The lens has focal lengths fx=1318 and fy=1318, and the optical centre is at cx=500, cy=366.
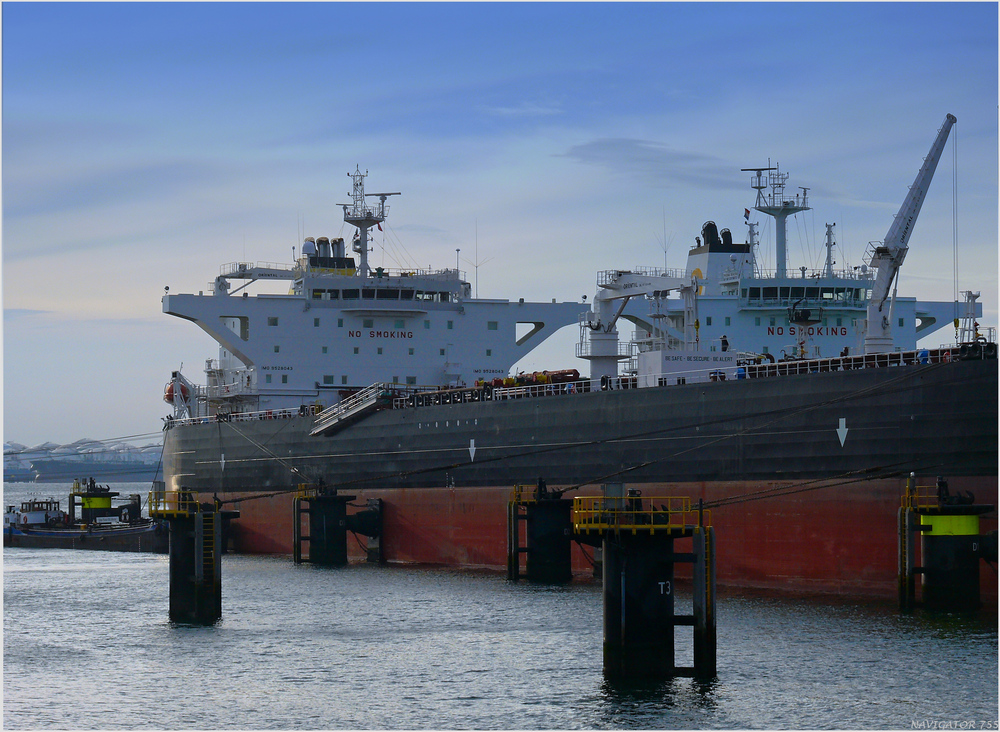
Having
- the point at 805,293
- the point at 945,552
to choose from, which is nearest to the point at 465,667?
the point at 945,552

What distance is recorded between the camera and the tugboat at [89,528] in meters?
52.8

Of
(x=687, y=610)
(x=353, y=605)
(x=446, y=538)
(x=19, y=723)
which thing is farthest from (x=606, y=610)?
(x=446, y=538)

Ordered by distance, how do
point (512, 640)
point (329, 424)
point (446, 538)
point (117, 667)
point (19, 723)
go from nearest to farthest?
point (19, 723), point (117, 667), point (512, 640), point (446, 538), point (329, 424)

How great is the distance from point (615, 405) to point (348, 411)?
11968 millimetres

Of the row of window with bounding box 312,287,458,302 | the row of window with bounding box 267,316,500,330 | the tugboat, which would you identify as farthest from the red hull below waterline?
the tugboat

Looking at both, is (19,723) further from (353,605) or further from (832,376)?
(832,376)

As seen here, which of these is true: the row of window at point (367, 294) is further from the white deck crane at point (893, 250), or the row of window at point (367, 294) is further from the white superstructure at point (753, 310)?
the white deck crane at point (893, 250)

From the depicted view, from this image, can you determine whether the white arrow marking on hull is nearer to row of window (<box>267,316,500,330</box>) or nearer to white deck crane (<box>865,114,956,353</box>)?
white deck crane (<box>865,114,956,353</box>)

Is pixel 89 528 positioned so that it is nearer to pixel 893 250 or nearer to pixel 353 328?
pixel 353 328

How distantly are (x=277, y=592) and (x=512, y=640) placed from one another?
33.7 ft

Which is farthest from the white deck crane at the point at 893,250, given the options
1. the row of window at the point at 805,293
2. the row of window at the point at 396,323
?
the row of window at the point at 396,323

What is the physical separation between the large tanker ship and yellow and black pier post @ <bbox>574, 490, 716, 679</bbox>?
751mm

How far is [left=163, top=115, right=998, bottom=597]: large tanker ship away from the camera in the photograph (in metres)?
29.0

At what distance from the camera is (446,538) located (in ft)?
130
